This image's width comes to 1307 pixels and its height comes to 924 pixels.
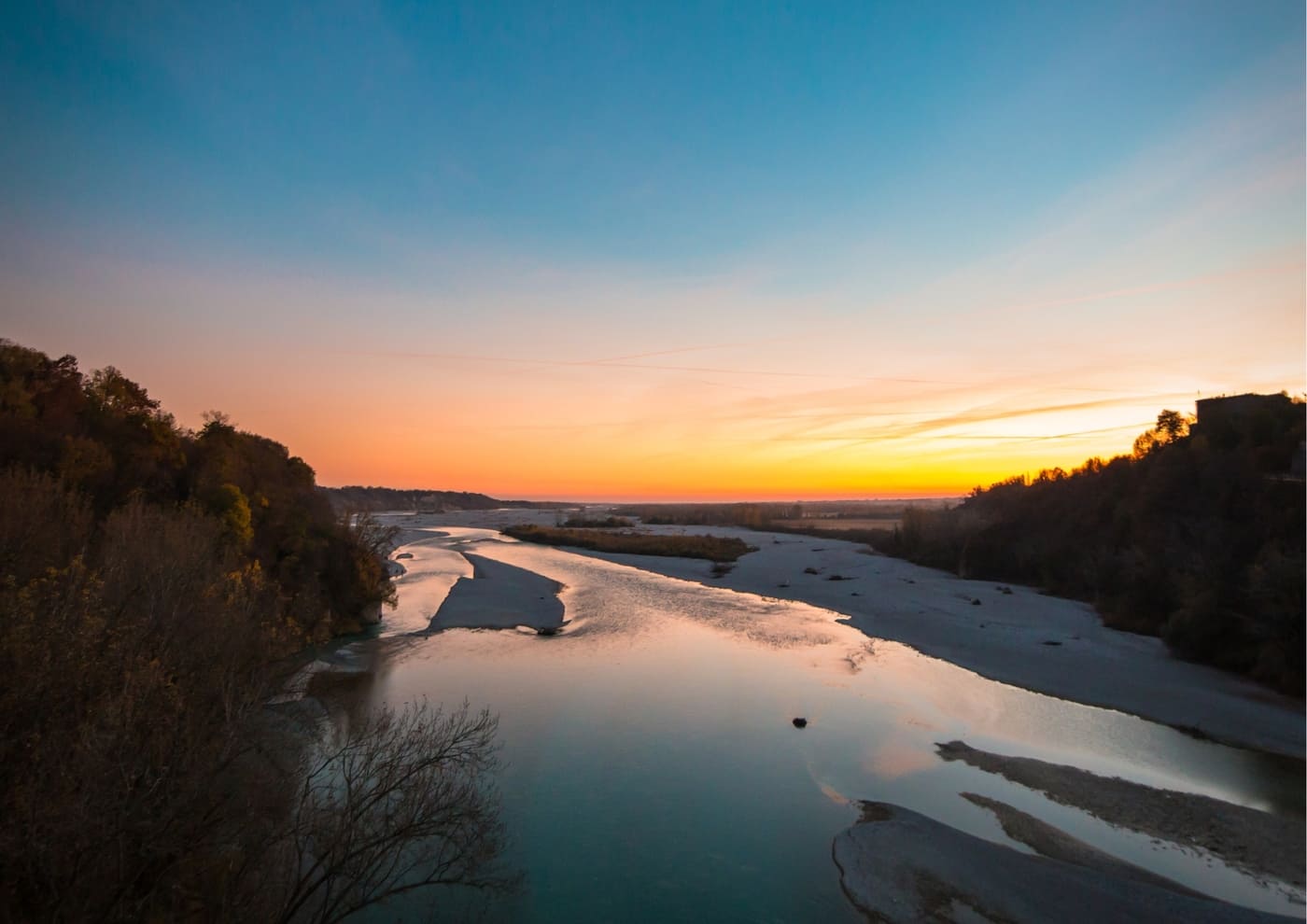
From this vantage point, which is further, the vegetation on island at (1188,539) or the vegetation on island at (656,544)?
the vegetation on island at (656,544)

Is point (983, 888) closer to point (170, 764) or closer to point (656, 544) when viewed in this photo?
point (170, 764)

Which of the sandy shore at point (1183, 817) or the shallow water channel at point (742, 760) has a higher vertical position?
the sandy shore at point (1183, 817)

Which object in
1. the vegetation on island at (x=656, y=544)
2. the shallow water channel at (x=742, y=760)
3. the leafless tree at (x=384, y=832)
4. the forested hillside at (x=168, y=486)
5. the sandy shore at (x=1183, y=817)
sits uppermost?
the forested hillside at (x=168, y=486)

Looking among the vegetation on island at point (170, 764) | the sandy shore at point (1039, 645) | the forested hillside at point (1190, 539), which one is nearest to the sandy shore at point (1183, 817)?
the sandy shore at point (1039, 645)

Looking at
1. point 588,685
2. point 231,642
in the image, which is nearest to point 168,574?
point 231,642

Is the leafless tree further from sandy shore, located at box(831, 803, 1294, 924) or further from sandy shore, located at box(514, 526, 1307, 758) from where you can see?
sandy shore, located at box(514, 526, 1307, 758)

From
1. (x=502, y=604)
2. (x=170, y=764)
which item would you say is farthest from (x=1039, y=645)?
(x=170, y=764)

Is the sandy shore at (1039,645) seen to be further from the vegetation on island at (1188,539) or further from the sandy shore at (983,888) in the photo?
the sandy shore at (983,888)
